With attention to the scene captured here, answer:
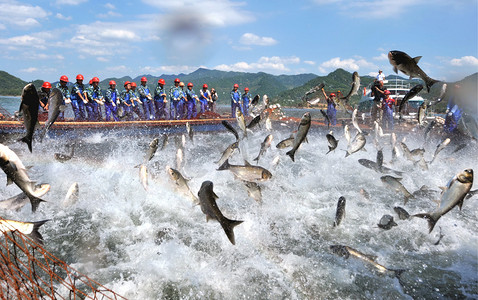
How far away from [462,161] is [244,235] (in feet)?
39.1

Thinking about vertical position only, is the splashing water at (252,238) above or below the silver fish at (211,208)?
below

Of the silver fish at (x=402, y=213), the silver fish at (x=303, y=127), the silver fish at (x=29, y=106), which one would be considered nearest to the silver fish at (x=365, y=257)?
the silver fish at (x=402, y=213)

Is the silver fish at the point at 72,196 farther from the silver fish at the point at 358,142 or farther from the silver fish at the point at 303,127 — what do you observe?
the silver fish at the point at 358,142

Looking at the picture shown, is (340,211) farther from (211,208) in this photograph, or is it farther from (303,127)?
(211,208)

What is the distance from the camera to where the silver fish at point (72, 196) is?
7.25m

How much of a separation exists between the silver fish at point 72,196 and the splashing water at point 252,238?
0.70 feet

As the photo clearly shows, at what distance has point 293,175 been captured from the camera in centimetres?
1164

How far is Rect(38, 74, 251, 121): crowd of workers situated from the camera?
609 inches

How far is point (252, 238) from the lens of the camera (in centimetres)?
657

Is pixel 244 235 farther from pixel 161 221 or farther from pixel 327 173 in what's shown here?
pixel 327 173

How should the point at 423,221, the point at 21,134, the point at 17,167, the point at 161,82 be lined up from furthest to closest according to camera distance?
the point at 161,82
the point at 21,134
the point at 423,221
the point at 17,167

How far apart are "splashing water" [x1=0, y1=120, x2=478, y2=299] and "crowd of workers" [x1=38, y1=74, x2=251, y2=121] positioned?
486cm

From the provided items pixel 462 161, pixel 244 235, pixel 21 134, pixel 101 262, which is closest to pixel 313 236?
pixel 244 235

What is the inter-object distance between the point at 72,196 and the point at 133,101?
11530 millimetres
